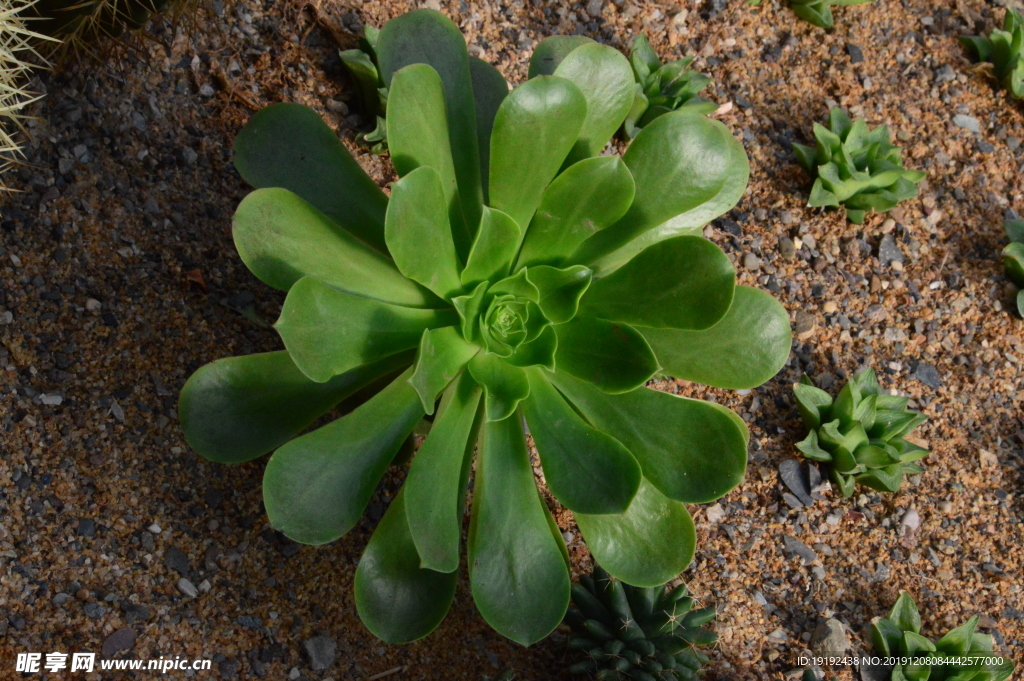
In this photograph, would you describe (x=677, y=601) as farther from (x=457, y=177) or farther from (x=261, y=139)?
(x=261, y=139)

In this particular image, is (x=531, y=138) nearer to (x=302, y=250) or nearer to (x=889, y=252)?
(x=302, y=250)

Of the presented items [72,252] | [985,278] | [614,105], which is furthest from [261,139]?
[985,278]

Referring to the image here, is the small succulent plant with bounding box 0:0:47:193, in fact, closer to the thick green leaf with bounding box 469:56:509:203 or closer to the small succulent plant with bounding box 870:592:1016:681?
the thick green leaf with bounding box 469:56:509:203

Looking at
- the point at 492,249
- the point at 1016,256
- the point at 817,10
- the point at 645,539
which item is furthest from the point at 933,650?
the point at 817,10

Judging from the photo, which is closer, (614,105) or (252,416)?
(252,416)

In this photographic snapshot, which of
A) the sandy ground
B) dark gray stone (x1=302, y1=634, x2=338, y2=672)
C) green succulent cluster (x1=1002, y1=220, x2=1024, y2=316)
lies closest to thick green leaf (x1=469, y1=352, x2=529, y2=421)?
the sandy ground

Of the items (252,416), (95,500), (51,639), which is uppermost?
(252,416)

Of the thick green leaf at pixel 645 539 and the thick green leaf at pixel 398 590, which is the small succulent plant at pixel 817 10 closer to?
the thick green leaf at pixel 645 539
